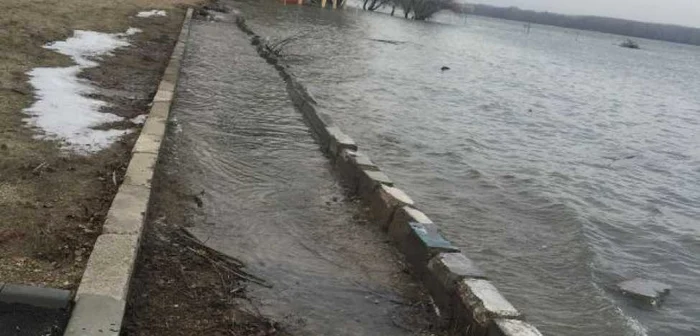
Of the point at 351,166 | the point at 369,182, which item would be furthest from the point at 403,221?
the point at 351,166

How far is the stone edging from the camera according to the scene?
173 inches

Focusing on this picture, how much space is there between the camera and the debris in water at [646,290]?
6.49 metres

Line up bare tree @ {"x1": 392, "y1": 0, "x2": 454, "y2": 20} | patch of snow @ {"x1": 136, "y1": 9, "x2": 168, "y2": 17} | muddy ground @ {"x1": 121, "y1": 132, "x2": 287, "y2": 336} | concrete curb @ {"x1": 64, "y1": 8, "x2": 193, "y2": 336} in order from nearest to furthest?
concrete curb @ {"x1": 64, "y1": 8, "x2": 193, "y2": 336} → muddy ground @ {"x1": 121, "y1": 132, "x2": 287, "y2": 336} → patch of snow @ {"x1": 136, "y1": 9, "x2": 168, "y2": 17} → bare tree @ {"x1": 392, "y1": 0, "x2": 454, "y2": 20}

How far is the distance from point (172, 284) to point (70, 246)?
77cm

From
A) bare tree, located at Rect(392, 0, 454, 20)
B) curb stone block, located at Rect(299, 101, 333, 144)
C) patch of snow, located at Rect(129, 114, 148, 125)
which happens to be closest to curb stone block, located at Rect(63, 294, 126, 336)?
patch of snow, located at Rect(129, 114, 148, 125)

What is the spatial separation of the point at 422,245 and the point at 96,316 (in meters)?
2.82

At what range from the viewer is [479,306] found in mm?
4449

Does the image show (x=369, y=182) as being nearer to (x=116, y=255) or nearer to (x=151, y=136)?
(x=151, y=136)

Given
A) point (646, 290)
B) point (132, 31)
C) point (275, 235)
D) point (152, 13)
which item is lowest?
point (646, 290)

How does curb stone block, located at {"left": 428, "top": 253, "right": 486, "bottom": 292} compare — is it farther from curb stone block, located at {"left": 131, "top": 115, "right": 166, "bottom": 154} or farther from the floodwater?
curb stone block, located at {"left": 131, "top": 115, "right": 166, "bottom": 154}

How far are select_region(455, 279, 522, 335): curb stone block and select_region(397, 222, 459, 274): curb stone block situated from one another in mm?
571

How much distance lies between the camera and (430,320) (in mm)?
4730

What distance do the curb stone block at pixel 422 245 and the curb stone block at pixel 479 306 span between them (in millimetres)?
571

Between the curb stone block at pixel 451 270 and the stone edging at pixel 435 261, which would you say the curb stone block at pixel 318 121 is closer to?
the stone edging at pixel 435 261
